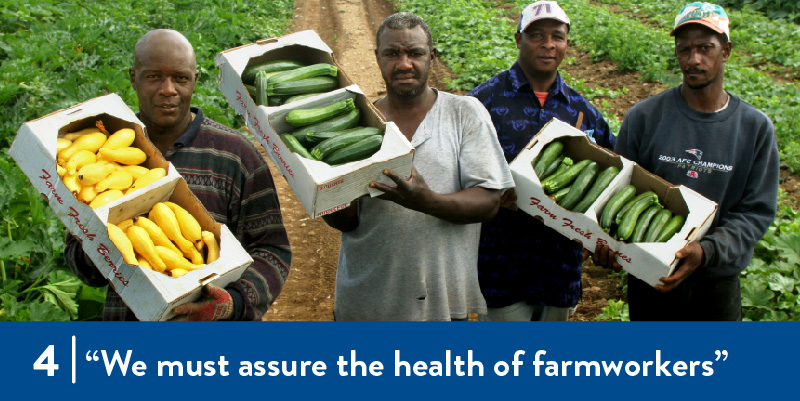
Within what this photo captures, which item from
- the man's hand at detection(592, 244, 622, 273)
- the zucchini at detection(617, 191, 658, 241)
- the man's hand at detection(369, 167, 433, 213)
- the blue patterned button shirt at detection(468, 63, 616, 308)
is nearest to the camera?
the man's hand at detection(369, 167, 433, 213)

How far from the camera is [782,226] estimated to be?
649cm

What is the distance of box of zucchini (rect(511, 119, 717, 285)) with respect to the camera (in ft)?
11.3

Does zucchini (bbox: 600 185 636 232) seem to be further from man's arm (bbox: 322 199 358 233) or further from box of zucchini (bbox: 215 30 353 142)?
box of zucchini (bbox: 215 30 353 142)

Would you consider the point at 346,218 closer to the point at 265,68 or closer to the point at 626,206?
the point at 265,68

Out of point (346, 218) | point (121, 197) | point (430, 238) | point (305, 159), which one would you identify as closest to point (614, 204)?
point (430, 238)

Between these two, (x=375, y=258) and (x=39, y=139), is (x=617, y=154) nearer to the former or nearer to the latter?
(x=375, y=258)

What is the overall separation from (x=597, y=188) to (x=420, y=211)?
3.74 feet

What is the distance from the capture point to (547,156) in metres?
3.83

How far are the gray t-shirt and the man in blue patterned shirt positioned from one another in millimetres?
628

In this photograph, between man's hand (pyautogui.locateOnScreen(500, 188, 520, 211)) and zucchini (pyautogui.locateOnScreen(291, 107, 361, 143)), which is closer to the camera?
zucchini (pyautogui.locateOnScreen(291, 107, 361, 143))

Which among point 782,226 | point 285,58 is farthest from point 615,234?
point 782,226

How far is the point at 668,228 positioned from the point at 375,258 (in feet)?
4.95

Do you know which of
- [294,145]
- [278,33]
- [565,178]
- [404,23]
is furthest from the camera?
[278,33]

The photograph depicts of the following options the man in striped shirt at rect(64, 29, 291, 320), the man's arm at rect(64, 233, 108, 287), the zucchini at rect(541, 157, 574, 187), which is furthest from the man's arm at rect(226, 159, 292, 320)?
the zucchini at rect(541, 157, 574, 187)
